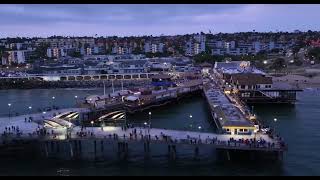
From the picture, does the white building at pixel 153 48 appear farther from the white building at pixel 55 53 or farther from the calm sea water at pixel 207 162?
the calm sea water at pixel 207 162

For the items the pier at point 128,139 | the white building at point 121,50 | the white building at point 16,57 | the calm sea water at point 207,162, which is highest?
the white building at point 121,50

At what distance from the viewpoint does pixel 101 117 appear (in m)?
32.8

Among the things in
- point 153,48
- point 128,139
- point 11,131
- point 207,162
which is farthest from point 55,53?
point 207,162

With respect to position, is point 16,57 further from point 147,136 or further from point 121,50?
point 147,136

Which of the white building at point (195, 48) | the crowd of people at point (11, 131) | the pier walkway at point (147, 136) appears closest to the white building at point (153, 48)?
the white building at point (195, 48)

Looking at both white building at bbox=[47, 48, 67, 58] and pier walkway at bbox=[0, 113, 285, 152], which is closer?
pier walkway at bbox=[0, 113, 285, 152]

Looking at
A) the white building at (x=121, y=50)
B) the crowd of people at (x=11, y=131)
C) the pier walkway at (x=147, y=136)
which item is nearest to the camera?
the pier walkway at (x=147, y=136)

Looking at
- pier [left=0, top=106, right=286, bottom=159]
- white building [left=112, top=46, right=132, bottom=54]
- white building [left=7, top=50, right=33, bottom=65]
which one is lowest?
pier [left=0, top=106, right=286, bottom=159]

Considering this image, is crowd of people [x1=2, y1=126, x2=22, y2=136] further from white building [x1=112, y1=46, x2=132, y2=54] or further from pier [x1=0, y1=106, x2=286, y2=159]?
white building [x1=112, y1=46, x2=132, y2=54]

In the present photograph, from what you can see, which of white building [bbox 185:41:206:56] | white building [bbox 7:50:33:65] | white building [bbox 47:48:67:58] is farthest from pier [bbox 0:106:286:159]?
white building [bbox 47:48:67:58]

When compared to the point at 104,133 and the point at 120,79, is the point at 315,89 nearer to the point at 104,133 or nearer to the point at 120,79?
the point at 120,79

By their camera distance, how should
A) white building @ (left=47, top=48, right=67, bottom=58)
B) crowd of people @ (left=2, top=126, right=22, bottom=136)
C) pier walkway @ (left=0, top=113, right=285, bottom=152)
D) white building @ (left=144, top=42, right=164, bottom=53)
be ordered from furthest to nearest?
white building @ (left=144, top=42, right=164, bottom=53), white building @ (left=47, top=48, right=67, bottom=58), crowd of people @ (left=2, top=126, right=22, bottom=136), pier walkway @ (left=0, top=113, right=285, bottom=152)

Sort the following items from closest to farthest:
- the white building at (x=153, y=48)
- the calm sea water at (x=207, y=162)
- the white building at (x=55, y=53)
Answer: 1. the calm sea water at (x=207, y=162)
2. the white building at (x=55, y=53)
3. the white building at (x=153, y=48)

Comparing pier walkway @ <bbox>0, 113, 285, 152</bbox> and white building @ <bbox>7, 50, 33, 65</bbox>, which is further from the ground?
white building @ <bbox>7, 50, 33, 65</bbox>
